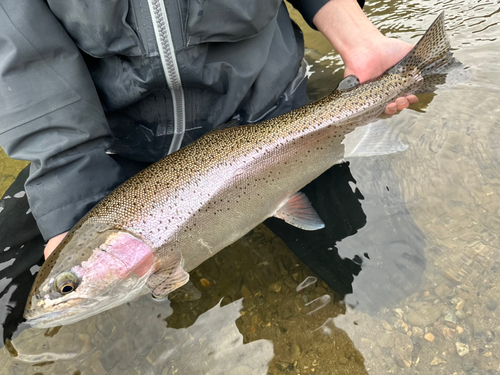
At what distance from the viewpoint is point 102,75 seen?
1.89 metres

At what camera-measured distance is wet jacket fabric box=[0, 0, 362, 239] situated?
5.24 ft

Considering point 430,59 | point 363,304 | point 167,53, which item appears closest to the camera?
point 167,53

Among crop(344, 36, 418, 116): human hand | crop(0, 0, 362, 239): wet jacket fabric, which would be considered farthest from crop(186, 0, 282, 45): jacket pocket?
crop(344, 36, 418, 116): human hand

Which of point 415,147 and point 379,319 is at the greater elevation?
point 415,147

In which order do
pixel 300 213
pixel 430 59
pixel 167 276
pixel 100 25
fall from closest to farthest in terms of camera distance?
pixel 100 25
pixel 167 276
pixel 300 213
pixel 430 59

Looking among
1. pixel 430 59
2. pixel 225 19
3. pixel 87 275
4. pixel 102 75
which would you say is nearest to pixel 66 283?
pixel 87 275

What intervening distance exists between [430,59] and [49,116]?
6.89 feet

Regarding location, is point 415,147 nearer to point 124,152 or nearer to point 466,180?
point 466,180

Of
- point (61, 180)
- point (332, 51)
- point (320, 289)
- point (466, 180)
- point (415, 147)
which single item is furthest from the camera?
point (332, 51)

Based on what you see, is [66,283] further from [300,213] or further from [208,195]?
[300,213]

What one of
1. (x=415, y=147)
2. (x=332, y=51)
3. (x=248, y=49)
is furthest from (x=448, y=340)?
(x=332, y=51)

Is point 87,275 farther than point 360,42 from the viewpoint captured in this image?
No

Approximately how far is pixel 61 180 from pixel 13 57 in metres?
0.56

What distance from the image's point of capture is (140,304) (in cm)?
212
